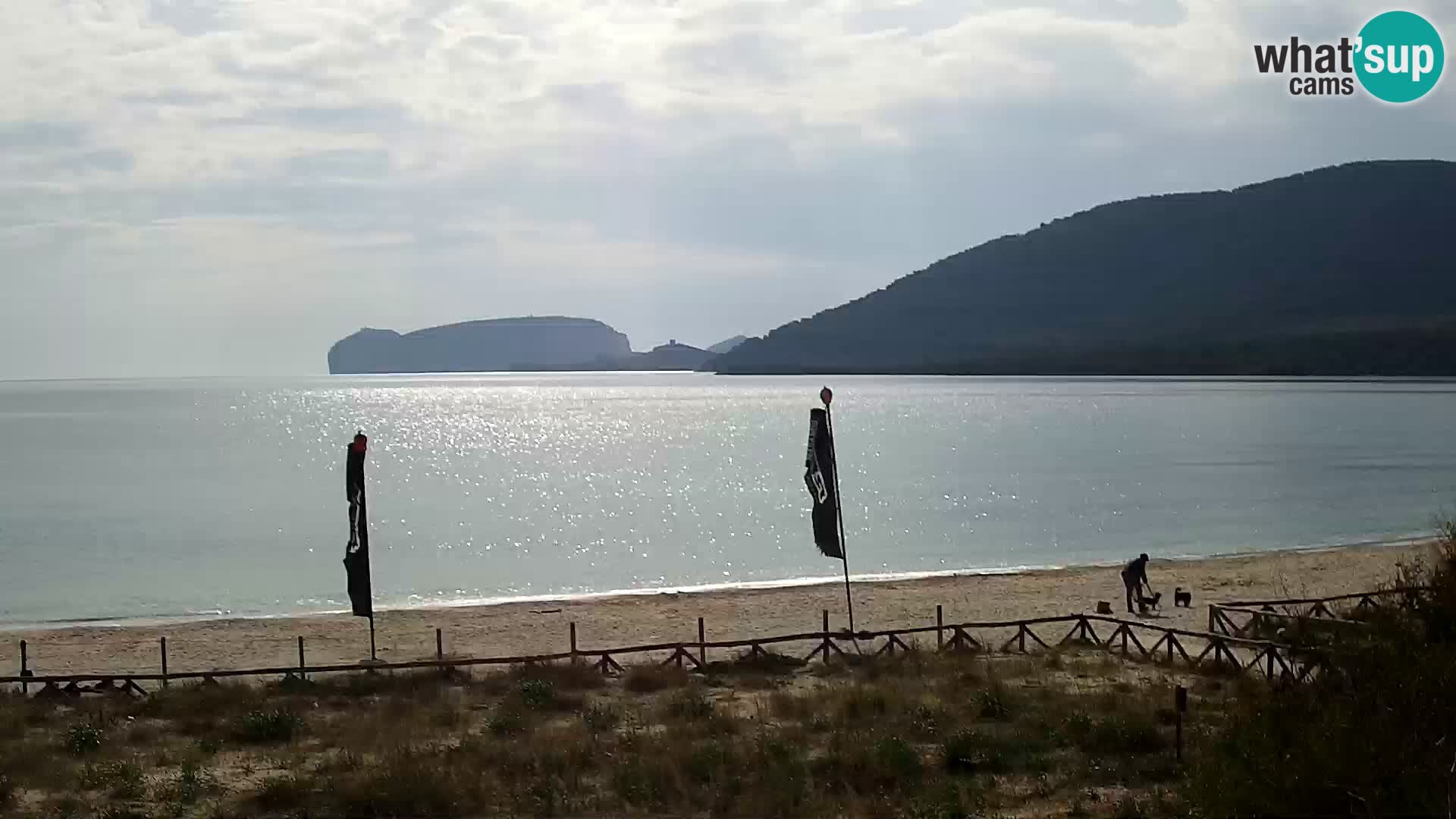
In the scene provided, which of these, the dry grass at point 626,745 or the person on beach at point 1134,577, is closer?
the dry grass at point 626,745

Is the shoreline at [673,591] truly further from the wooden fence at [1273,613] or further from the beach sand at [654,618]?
the wooden fence at [1273,613]

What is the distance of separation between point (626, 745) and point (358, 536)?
8.18 m

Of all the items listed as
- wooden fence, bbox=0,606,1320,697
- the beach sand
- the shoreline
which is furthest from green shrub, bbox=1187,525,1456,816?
the shoreline

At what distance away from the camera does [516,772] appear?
12.3 meters

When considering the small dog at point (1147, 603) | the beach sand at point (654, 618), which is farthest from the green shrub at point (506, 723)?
the small dog at point (1147, 603)

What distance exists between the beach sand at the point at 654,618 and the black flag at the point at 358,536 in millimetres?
3781

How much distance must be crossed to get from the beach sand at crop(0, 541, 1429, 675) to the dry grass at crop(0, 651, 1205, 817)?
7223 millimetres

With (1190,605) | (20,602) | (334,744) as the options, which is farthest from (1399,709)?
(20,602)

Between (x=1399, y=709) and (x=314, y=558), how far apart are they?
44.3 meters

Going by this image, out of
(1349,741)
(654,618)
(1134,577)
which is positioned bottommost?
(654,618)

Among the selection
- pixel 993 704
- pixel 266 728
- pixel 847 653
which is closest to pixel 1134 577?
pixel 847 653

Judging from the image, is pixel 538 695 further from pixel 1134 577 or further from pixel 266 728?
pixel 1134 577

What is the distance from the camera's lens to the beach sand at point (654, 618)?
25.5 m

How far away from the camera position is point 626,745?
43.8 ft
